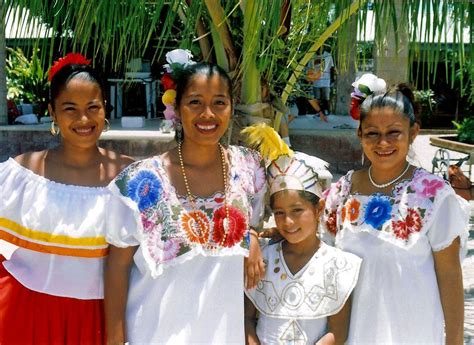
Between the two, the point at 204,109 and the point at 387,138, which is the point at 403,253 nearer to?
the point at 387,138

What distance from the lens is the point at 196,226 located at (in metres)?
2.35

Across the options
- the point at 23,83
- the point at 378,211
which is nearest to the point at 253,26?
the point at 378,211

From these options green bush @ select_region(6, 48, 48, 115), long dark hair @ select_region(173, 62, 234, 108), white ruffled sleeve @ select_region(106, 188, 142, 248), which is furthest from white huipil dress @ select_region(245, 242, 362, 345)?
green bush @ select_region(6, 48, 48, 115)

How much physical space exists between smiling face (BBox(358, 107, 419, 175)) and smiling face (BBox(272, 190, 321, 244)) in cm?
30

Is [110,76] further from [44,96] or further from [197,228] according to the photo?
[197,228]

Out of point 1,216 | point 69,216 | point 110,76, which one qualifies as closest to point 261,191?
point 69,216

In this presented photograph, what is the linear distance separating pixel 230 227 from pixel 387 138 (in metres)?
0.65

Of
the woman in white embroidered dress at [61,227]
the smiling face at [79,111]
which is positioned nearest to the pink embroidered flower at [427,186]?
the woman in white embroidered dress at [61,227]

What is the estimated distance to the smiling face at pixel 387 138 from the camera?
2.49 m

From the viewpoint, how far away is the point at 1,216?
258 centimetres

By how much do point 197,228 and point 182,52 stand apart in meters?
0.64

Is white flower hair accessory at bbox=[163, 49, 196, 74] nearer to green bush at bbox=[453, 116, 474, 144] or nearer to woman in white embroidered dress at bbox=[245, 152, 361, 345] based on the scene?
woman in white embroidered dress at bbox=[245, 152, 361, 345]

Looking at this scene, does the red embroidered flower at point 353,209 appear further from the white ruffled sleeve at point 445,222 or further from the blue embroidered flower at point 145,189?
the blue embroidered flower at point 145,189

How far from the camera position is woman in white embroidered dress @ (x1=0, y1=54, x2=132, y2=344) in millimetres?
2531
